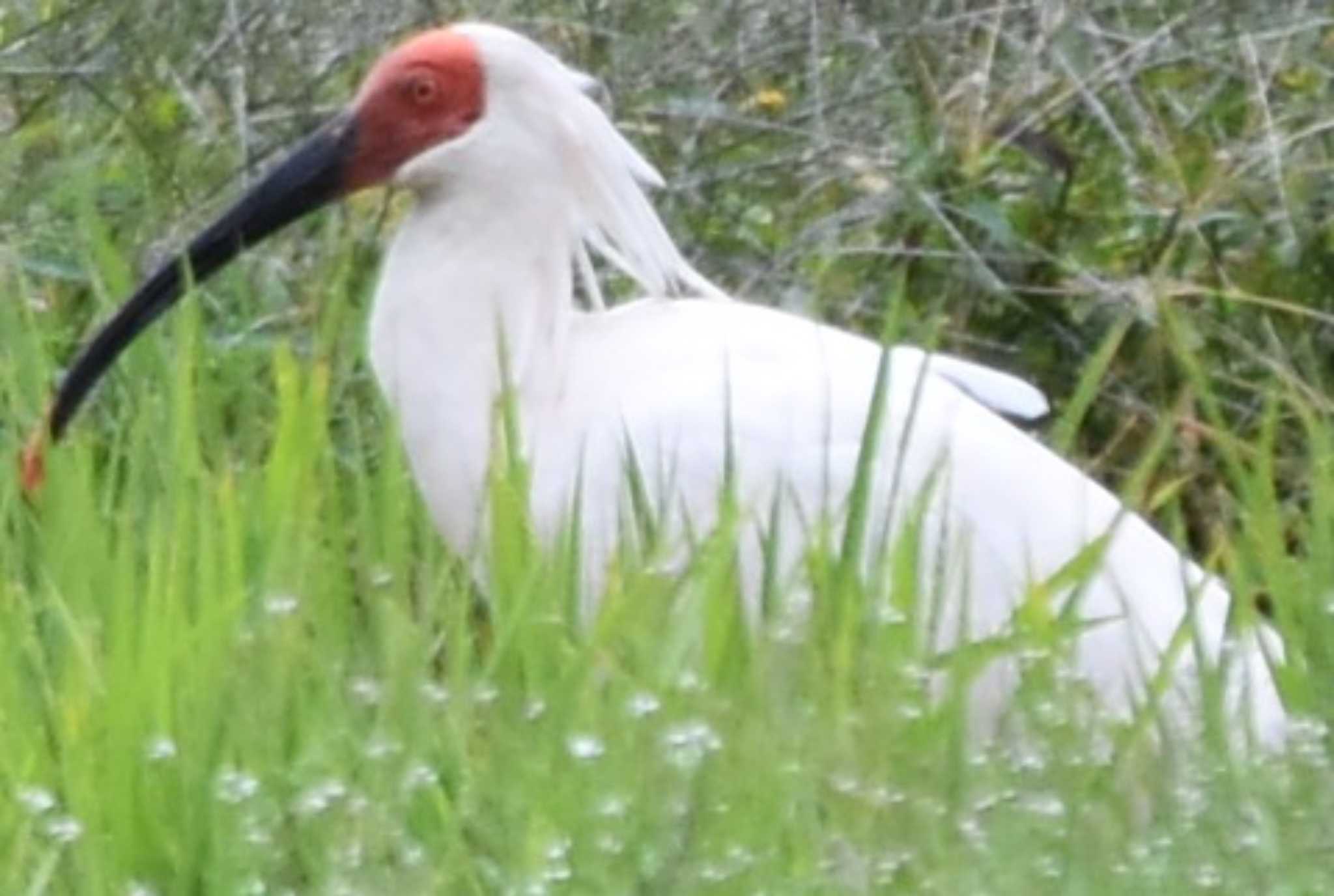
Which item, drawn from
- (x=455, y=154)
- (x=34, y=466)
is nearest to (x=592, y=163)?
(x=455, y=154)

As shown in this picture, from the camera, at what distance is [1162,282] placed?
6.20 m

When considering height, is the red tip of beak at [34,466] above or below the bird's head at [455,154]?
below

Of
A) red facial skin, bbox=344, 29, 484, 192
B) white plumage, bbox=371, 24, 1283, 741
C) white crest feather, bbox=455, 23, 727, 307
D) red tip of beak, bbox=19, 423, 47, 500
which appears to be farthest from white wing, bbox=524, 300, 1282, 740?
red tip of beak, bbox=19, 423, 47, 500

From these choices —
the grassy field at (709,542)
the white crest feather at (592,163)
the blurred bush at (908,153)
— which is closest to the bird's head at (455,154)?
the white crest feather at (592,163)

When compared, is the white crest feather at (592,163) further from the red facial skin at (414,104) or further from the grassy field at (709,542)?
the grassy field at (709,542)

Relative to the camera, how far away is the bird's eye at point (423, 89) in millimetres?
5523

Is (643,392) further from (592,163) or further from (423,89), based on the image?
(423,89)

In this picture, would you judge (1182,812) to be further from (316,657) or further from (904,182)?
(904,182)

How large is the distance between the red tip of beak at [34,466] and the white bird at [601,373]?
24cm

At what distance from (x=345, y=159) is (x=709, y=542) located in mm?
1490

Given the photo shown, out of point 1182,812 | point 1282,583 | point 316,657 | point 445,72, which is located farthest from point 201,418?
point 1182,812

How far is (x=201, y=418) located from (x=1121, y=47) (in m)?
2.06

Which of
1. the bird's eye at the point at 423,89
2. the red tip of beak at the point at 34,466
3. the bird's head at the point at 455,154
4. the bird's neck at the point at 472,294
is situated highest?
the bird's eye at the point at 423,89

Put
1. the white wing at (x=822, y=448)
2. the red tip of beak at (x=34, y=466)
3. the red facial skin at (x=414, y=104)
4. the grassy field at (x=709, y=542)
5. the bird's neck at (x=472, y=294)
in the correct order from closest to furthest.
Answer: the grassy field at (x=709, y=542) < the red tip of beak at (x=34, y=466) < the white wing at (x=822, y=448) < the bird's neck at (x=472, y=294) < the red facial skin at (x=414, y=104)
